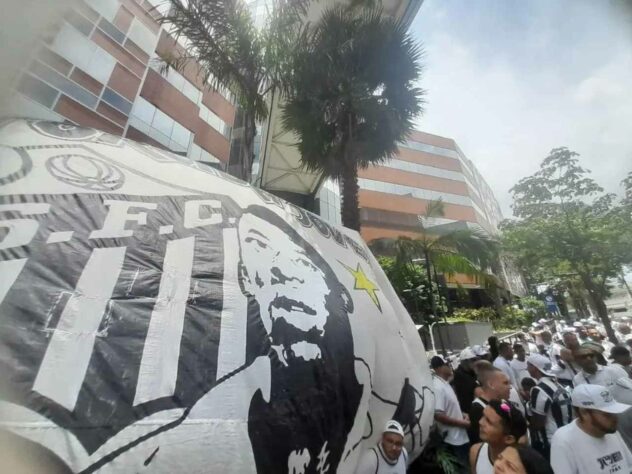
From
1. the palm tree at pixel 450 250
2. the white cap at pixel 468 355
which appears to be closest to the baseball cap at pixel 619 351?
the white cap at pixel 468 355

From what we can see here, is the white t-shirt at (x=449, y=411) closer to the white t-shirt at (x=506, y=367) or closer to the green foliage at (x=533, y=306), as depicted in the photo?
the white t-shirt at (x=506, y=367)

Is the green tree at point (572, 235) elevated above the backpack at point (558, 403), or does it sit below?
above

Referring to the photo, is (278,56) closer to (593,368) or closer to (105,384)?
(105,384)

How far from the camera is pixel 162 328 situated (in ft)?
6.13

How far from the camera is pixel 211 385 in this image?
1814 mm

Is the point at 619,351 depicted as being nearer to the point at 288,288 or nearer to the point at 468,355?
the point at 468,355

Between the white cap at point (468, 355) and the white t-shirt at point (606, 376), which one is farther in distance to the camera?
the white cap at point (468, 355)

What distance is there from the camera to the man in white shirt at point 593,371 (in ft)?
12.3

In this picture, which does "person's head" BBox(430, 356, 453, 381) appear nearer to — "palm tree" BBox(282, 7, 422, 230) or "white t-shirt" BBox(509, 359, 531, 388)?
"white t-shirt" BBox(509, 359, 531, 388)

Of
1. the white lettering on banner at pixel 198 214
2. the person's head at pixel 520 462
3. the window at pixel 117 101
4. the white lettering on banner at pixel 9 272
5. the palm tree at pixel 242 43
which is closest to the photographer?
the white lettering on banner at pixel 9 272

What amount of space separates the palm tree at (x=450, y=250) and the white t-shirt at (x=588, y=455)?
9.11m

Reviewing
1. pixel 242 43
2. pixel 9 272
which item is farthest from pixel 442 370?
pixel 242 43

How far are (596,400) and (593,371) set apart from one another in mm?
2417

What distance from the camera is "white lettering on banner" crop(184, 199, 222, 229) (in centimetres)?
249
